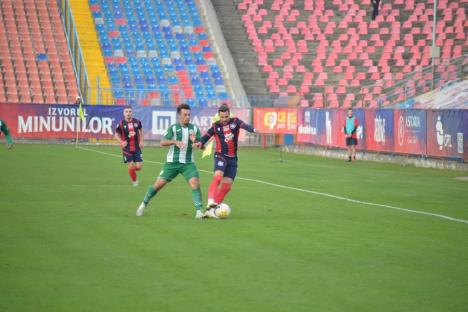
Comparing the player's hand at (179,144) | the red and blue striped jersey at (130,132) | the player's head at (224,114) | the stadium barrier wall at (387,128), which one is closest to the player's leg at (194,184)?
the player's hand at (179,144)

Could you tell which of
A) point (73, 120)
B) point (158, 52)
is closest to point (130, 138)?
point (73, 120)

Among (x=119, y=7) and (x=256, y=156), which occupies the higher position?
(x=119, y=7)

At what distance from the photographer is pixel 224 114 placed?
52.5 ft

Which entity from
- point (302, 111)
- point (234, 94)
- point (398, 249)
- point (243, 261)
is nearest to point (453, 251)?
point (398, 249)

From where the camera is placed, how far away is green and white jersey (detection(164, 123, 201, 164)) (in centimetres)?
1549

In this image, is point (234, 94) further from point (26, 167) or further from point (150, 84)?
point (26, 167)

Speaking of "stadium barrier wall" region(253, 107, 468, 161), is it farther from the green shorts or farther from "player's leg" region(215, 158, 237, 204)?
the green shorts

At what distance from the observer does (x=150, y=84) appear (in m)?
48.7

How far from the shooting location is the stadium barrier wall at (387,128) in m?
30.1

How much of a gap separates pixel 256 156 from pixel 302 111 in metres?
5.61

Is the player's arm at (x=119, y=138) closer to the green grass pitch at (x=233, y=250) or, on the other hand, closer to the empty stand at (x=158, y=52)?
the green grass pitch at (x=233, y=250)

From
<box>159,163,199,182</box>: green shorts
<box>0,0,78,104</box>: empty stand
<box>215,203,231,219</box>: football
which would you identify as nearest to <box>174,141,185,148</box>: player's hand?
<box>159,163,199,182</box>: green shorts

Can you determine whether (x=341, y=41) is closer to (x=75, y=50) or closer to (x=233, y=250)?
(x=75, y=50)

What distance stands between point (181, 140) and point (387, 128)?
20.0m
